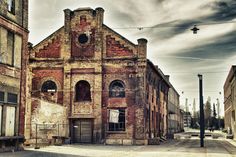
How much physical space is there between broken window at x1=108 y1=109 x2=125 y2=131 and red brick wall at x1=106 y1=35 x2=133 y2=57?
506 centimetres

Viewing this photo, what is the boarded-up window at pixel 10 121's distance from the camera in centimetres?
2119

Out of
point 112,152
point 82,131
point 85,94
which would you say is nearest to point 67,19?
point 85,94

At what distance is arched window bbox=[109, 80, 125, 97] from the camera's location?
3359 cm

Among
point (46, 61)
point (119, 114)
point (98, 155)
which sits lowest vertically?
point (98, 155)

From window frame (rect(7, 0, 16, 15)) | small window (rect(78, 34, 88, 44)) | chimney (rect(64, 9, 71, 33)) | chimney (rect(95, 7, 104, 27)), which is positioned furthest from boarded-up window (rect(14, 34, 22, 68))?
chimney (rect(95, 7, 104, 27))

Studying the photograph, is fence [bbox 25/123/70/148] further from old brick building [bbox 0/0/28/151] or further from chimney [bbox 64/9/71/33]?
old brick building [bbox 0/0/28/151]

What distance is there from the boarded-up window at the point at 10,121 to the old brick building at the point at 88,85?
11789mm

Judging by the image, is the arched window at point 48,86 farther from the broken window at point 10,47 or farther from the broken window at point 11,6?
the broken window at point 11,6

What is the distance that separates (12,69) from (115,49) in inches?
538

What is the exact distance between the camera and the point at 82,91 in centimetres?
3434

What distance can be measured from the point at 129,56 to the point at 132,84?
2527mm

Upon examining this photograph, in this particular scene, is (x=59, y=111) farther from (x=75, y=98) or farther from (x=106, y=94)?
(x=106, y=94)

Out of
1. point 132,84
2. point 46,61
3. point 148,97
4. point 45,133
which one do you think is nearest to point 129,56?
point 132,84

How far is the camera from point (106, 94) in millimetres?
33531
